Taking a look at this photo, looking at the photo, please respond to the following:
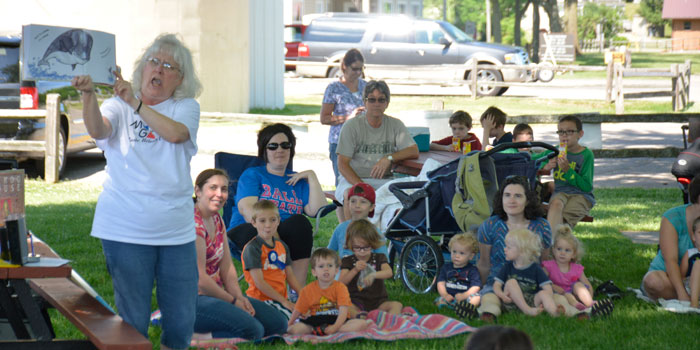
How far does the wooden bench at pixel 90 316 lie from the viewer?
348cm

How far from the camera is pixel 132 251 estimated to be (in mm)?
3830

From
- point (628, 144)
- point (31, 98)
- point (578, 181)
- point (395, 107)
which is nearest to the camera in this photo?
point (578, 181)

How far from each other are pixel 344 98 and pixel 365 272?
320 centimetres

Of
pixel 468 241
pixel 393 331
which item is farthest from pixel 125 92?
pixel 468 241

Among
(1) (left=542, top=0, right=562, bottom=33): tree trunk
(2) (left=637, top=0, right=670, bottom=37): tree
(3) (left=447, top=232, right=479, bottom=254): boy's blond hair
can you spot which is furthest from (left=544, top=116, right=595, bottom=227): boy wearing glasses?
(2) (left=637, top=0, right=670, bottom=37): tree

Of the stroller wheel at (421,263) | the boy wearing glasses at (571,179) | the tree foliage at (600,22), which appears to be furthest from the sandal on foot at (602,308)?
the tree foliage at (600,22)

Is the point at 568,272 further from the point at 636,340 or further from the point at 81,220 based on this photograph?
the point at 81,220

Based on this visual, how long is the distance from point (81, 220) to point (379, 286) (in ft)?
14.7

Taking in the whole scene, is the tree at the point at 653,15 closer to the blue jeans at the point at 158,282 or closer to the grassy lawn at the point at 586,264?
the grassy lawn at the point at 586,264

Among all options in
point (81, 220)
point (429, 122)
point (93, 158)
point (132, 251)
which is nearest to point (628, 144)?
point (429, 122)

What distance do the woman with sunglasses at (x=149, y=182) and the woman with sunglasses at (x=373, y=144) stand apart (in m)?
3.30

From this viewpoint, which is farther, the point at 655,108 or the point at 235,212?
the point at 655,108

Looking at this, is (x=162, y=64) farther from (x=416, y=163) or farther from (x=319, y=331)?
(x=416, y=163)

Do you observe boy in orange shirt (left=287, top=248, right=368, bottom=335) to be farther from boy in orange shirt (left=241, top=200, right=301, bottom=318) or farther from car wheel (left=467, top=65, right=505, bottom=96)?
car wheel (left=467, top=65, right=505, bottom=96)
